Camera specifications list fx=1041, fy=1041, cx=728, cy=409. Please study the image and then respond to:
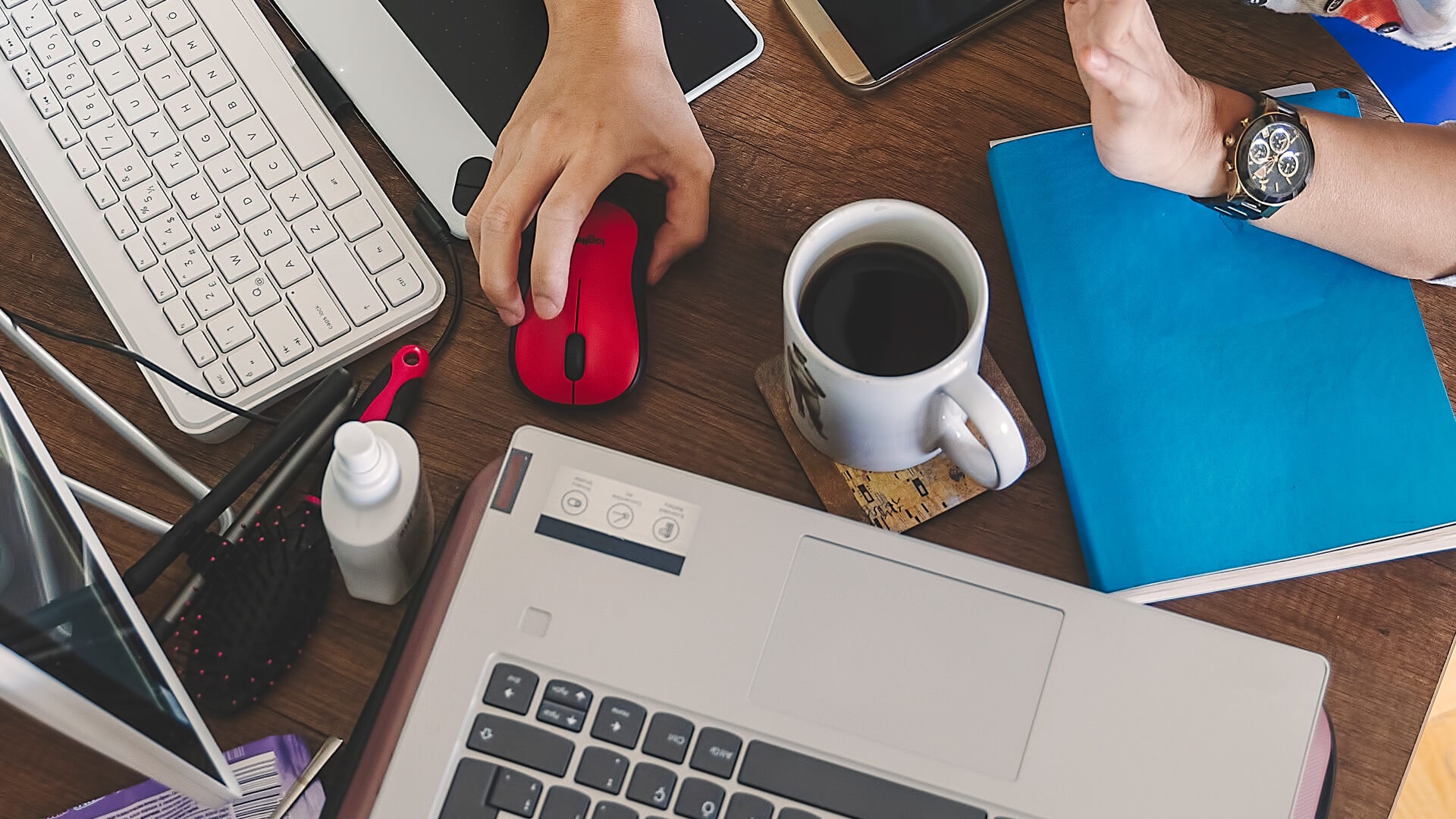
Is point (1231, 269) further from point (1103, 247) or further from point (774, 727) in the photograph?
point (774, 727)

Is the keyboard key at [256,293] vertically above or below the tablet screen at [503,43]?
below

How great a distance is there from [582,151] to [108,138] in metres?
0.30

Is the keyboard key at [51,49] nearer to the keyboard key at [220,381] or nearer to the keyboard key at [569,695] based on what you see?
the keyboard key at [220,381]

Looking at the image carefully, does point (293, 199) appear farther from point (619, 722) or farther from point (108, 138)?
point (619, 722)

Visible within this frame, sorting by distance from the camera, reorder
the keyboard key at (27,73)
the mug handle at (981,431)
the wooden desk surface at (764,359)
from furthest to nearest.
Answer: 1. the keyboard key at (27,73)
2. the wooden desk surface at (764,359)
3. the mug handle at (981,431)

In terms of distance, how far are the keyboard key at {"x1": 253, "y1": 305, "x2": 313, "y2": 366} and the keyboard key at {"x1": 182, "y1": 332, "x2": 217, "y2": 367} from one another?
1.1 inches

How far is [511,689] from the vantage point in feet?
1.52

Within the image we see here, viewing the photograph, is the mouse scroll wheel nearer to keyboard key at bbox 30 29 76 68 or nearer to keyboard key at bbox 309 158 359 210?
keyboard key at bbox 309 158 359 210

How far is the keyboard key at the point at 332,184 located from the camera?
0.61 metres

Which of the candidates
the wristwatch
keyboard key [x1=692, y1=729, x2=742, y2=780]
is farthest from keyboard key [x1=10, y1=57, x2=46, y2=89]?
the wristwatch

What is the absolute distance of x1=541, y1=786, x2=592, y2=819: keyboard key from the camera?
0.44 metres

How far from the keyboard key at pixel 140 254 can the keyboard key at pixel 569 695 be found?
36 cm

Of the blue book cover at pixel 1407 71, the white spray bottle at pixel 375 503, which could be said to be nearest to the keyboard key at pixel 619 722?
the white spray bottle at pixel 375 503

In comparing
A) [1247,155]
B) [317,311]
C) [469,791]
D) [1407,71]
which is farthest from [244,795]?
[1407,71]
